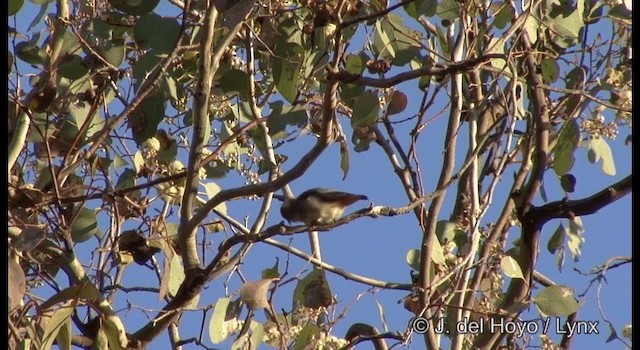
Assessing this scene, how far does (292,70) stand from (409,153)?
2.96 ft

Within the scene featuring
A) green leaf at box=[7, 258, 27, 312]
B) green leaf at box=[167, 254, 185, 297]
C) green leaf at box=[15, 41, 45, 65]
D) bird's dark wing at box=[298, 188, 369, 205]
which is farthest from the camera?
bird's dark wing at box=[298, 188, 369, 205]

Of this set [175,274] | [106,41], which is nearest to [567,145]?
[175,274]

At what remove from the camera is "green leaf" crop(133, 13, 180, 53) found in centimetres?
267

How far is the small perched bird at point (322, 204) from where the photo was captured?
3748 millimetres

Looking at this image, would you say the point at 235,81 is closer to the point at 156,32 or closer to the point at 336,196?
the point at 156,32

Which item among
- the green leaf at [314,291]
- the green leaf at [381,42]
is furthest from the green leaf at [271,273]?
the green leaf at [381,42]

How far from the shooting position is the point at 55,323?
8.64 ft

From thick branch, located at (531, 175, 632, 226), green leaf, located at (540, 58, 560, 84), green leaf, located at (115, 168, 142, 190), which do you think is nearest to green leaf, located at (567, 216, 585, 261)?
thick branch, located at (531, 175, 632, 226)

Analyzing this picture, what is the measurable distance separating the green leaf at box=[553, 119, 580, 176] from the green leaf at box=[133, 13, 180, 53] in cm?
107

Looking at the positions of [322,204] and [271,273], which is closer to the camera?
[271,273]

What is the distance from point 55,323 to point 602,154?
184 centimetres

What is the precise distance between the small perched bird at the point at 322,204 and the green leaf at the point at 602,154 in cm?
77

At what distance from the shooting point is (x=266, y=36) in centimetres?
308

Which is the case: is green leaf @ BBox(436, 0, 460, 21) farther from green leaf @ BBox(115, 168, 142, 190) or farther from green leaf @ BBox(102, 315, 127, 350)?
green leaf @ BBox(102, 315, 127, 350)
